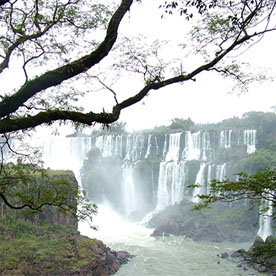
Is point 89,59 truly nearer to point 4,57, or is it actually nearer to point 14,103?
point 14,103

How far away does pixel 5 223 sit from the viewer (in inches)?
667

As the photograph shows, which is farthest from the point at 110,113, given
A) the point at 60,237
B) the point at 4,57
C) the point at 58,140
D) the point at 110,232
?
the point at 58,140

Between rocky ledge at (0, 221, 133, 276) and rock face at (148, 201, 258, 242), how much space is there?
27.4ft

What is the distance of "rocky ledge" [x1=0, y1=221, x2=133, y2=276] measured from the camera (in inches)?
553

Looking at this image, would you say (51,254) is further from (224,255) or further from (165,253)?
(224,255)

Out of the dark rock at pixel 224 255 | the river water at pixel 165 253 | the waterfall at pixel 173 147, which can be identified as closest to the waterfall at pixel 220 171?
the waterfall at pixel 173 147

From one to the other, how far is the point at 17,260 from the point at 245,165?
67.4 ft

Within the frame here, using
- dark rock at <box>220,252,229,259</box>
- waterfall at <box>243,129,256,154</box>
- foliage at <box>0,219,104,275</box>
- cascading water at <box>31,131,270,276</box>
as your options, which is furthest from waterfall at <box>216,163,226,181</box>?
foliage at <box>0,219,104,275</box>

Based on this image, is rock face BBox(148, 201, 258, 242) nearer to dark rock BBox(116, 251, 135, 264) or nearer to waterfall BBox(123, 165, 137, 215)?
waterfall BBox(123, 165, 137, 215)

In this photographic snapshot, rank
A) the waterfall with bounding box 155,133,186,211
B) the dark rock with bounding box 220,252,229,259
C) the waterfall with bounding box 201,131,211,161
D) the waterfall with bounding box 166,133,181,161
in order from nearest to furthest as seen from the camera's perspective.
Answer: the dark rock with bounding box 220,252,229,259 → the waterfall with bounding box 155,133,186,211 → the waterfall with bounding box 201,131,211,161 → the waterfall with bounding box 166,133,181,161

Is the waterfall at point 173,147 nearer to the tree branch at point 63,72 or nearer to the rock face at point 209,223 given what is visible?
the rock face at point 209,223

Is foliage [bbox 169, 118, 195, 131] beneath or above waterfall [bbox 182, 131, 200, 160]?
above

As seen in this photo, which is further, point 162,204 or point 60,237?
point 162,204

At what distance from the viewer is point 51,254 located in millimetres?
15094
